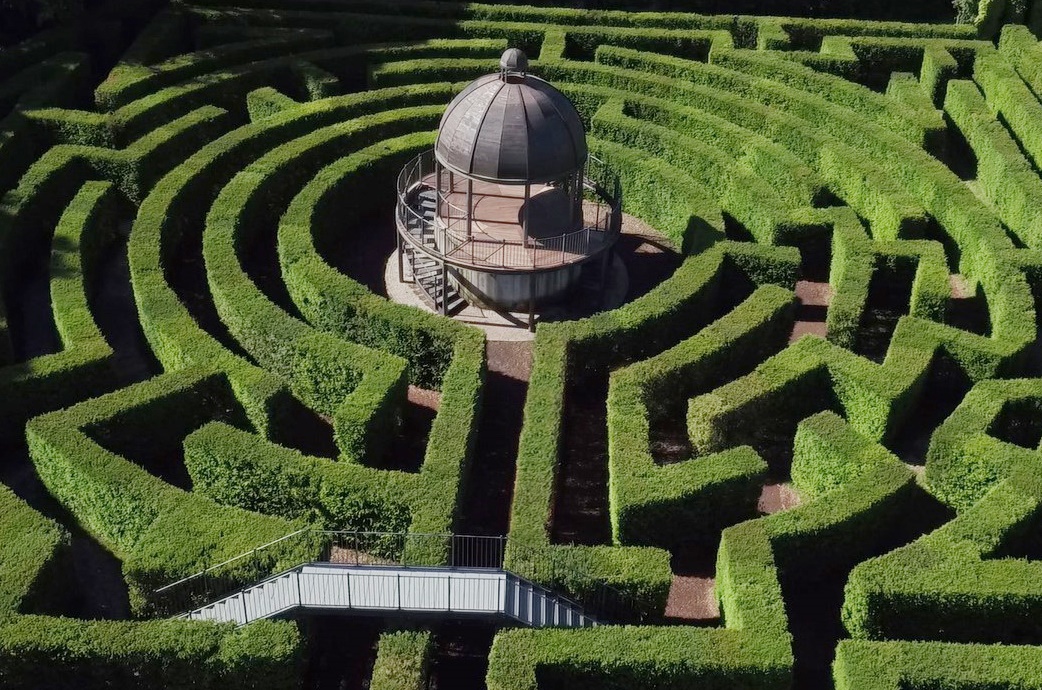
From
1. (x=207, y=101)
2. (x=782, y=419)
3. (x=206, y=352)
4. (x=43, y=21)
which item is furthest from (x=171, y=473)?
(x=43, y=21)

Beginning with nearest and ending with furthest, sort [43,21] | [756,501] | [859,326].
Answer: [756,501] < [859,326] < [43,21]

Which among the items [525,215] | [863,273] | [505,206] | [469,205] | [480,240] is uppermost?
[469,205]

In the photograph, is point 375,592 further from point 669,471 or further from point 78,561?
point 78,561

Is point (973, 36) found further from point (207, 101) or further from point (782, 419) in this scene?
point (207, 101)

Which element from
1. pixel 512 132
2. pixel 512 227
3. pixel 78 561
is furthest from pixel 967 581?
pixel 78 561

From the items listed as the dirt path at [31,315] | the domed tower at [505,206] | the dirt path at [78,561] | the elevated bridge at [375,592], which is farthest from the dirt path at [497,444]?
the dirt path at [31,315]

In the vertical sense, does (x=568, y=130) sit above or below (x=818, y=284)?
above

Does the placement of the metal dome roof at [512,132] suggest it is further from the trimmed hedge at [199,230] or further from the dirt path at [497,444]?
the trimmed hedge at [199,230]
